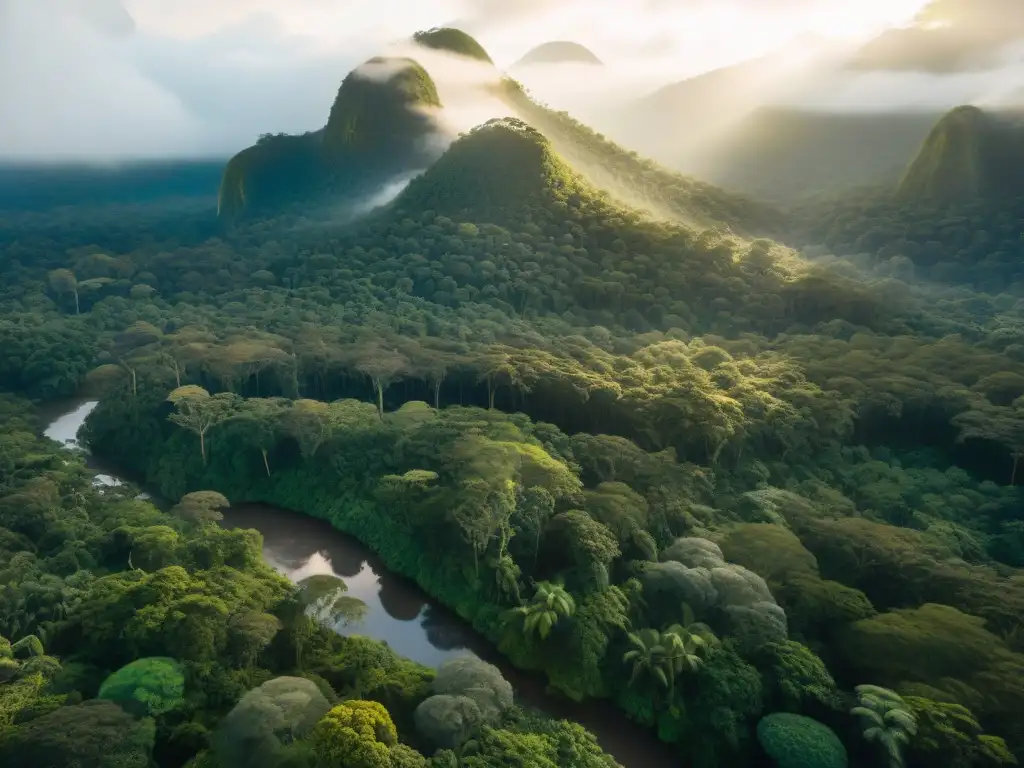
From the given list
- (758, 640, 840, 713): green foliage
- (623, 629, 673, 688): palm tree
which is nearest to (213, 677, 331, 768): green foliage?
(623, 629, 673, 688): palm tree

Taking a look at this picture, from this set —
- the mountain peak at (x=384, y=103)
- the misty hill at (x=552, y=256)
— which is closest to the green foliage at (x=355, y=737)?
the misty hill at (x=552, y=256)

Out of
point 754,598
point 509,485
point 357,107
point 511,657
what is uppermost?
point 357,107

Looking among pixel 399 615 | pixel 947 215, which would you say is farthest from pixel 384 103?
→ pixel 399 615

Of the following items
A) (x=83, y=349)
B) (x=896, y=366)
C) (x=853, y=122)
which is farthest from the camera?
(x=853, y=122)

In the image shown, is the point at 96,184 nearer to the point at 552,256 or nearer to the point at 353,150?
the point at 353,150

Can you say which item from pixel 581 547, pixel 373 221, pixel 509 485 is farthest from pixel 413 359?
pixel 373 221

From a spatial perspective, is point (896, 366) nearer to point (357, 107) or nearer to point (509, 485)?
point (509, 485)
